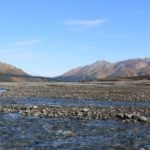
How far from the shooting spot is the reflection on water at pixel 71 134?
2136cm

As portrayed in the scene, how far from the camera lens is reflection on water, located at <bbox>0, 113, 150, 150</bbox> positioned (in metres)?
21.4

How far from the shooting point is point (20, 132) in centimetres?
2512

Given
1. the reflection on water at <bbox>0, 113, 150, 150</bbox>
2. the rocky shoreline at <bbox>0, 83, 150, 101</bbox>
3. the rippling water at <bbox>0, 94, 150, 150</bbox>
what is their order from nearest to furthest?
the rippling water at <bbox>0, 94, 150, 150</bbox>
the reflection on water at <bbox>0, 113, 150, 150</bbox>
the rocky shoreline at <bbox>0, 83, 150, 101</bbox>

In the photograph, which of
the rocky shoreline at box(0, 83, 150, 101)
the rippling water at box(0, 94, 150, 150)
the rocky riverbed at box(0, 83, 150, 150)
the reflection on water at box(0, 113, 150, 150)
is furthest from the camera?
the rocky shoreline at box(0, 83, 150, 101)

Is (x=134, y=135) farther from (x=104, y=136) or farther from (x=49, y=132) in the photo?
(x=49, y=132)

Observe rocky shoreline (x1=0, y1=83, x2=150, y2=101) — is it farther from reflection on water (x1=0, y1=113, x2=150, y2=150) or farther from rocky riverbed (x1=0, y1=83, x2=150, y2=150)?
reflection on water (x1=0, y1=113, x2=150, y2=150)

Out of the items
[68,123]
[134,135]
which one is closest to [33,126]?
[68,123]

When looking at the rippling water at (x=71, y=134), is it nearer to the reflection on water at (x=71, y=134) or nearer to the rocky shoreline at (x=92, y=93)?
the reflection on water at (x=71, y=134)

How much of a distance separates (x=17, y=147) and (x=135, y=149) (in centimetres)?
497

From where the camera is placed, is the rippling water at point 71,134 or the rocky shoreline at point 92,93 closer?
the rippling water at point 71,134

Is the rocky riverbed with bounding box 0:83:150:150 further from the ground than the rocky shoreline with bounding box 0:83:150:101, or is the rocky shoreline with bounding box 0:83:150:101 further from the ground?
the rocky shoreline with bounding box 0:83:150:101

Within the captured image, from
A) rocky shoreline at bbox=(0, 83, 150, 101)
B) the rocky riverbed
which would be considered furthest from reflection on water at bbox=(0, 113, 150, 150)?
rocky shoreline at bbox=(0, 83, 150, 101)

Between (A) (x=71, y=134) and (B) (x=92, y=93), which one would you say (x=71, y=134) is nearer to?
(A) (x=71, y=134)

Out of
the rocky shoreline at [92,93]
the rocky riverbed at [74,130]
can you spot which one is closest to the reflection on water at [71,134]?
the rocky riverbed at [74,130]
